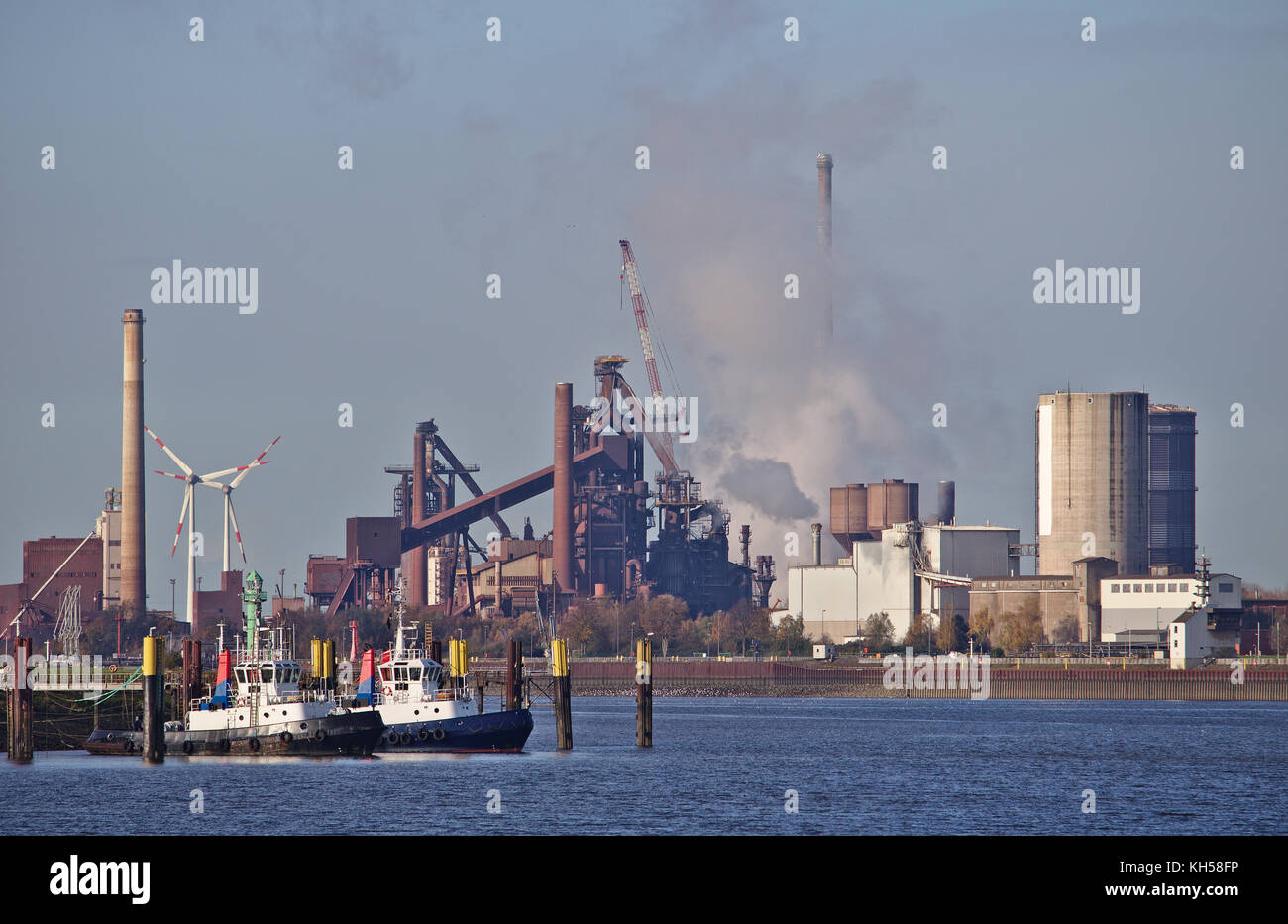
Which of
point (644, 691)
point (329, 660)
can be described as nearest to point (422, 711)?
point (329, 660)

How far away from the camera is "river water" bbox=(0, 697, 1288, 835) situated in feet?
177

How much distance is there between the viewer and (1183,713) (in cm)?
13688

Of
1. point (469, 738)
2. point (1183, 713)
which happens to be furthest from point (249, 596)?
point (1183, 713)

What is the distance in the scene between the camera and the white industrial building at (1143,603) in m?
184

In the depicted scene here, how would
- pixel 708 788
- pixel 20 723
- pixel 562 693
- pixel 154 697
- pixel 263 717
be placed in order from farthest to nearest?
pixel 562 693, pixel 263 717, pixel 20 723, pixel 154 697, pixel 708 788

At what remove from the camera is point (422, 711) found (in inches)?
3155

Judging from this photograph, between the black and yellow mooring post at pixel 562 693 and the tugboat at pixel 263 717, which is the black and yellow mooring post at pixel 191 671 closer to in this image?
the tugboat at pixel 263 717

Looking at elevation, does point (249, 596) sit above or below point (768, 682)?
above

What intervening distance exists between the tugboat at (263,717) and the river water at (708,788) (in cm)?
100
